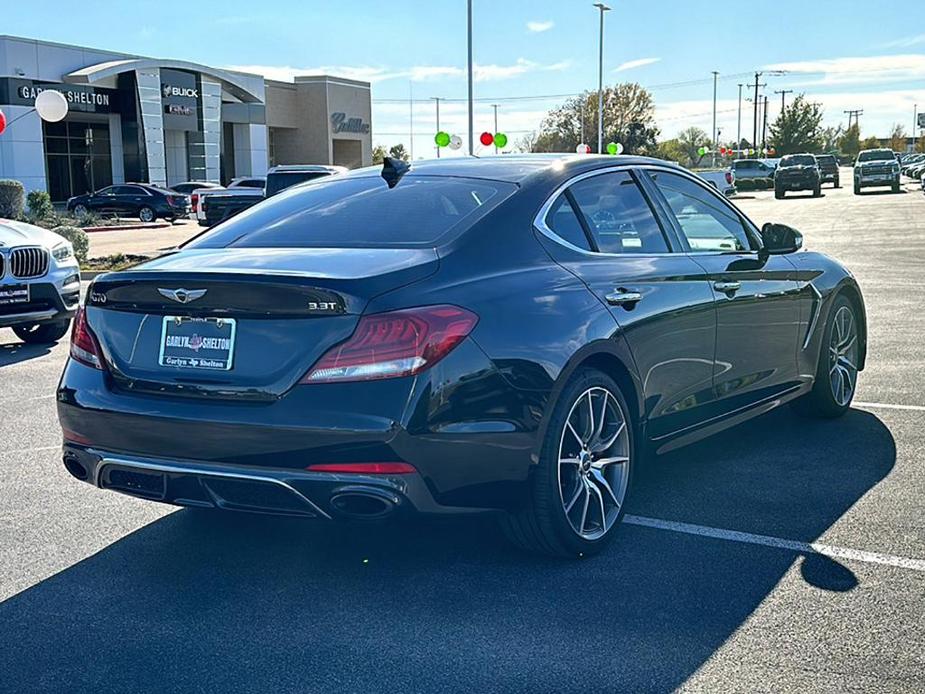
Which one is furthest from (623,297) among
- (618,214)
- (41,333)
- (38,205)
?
(38,205)

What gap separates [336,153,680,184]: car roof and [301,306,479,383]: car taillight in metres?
1.18

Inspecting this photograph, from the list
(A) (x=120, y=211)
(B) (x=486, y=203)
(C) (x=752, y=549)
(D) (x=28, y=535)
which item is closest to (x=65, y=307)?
(D) (x=28, y=535)

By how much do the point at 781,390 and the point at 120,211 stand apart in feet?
118

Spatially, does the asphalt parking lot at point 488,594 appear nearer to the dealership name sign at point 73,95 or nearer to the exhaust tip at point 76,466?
the exhaust tip at point 76,466

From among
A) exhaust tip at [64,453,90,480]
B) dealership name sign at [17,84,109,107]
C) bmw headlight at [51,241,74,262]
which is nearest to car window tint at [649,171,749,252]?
exhaust tip at [64,453,90,480]

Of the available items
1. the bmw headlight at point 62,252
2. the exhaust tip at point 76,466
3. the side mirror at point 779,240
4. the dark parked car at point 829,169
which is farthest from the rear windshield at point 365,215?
the dark parked car at point 829,169

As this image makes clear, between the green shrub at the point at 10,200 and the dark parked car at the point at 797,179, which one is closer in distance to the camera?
the green shrub at the point at 10,200

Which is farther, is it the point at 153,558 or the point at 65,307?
the point at 65,307

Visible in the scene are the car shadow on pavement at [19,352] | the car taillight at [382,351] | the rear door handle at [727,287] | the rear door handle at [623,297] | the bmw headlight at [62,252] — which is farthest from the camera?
the bmw headlight at [62,252]

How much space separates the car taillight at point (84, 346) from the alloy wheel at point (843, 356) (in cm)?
420

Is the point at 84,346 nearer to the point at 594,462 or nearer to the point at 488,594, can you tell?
the point at 488,594

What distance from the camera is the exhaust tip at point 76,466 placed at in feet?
13.9

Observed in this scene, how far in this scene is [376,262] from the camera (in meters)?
4.06

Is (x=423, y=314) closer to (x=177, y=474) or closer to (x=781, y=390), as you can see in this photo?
(x=177, y=474)
